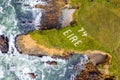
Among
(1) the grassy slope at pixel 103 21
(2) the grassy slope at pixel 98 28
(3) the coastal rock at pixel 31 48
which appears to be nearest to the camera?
(3) the coastal rock at pixel 31 48

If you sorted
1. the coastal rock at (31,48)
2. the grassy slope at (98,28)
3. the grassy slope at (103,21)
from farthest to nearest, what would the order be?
the grassy slope at (103,21) < the grassy slope at (98,28) < the coastal rock at (31,48)

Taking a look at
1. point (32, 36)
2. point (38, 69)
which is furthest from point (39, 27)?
point (38, 69)

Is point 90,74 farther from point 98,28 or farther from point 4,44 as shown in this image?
point 4,44

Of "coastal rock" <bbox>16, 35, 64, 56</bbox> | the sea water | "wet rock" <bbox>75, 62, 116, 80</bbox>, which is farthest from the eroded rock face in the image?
"wet rock" <bbox>75, 62, 116, 80</bbox>

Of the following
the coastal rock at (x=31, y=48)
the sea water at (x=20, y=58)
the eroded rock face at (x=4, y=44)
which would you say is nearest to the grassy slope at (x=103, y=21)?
the sea water at (x=20, y=58)

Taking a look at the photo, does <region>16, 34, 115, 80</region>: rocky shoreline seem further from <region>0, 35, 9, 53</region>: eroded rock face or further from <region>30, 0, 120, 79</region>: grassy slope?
<region>0, 35, 9, 53</region>: eroded rock face

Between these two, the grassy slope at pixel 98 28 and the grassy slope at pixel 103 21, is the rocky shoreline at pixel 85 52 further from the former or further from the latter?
the grassy slope at pixel 103 21

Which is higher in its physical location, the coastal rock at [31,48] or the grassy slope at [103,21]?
the grassy slope at [103,21]
